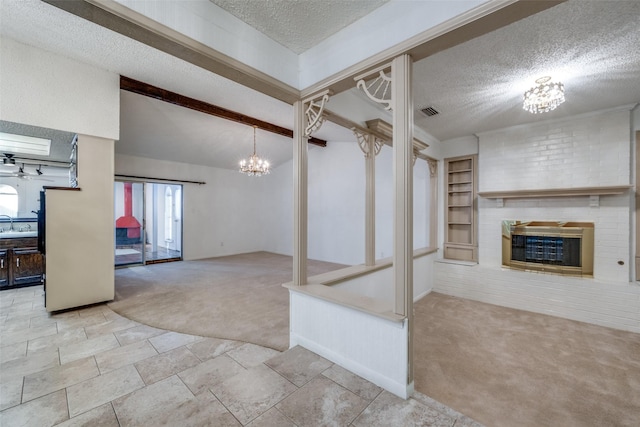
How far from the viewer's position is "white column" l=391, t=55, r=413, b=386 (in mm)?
1771

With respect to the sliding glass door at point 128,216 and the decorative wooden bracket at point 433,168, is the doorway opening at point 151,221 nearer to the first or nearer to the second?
the sliding glass door at point 128,216

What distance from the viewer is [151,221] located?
846 centimetres

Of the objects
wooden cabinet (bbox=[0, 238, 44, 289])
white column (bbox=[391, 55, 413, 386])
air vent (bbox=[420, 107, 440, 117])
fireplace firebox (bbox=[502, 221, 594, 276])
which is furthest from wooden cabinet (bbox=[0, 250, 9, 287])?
fireplace firebox (bbox=[502, 221, 594, 276])

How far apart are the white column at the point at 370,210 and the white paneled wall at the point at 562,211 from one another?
1.98m

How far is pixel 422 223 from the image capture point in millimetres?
5191

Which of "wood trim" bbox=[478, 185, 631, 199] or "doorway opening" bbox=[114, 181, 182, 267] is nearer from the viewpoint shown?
"wood trim" bbox=[478, 185, 631, 199]

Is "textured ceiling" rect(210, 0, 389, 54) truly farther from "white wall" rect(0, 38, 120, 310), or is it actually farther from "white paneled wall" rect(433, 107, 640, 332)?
"white paneled wall" rect(433, 107, 640, 332)

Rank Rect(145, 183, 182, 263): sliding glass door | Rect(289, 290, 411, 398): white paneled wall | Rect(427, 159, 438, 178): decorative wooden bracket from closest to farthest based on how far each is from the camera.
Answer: Rect(289, 290, 411, 398): white paneled wall, Rect(427, 159, 438, 178): decorative wooden bracket, Rect(145, 183, 182, 263): sliding glass door

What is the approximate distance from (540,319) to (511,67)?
331cm

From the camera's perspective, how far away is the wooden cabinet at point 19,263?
13.5 ft

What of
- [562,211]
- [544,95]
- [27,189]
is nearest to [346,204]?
[562,211]

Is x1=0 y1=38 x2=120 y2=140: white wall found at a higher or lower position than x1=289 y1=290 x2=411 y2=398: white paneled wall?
higher

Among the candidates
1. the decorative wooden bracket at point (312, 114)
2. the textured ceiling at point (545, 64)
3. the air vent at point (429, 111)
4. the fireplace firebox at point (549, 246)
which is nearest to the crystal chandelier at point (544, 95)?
the textured ceiling at point (545, 64)

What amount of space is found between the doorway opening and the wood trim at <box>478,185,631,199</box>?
24.9 ft
